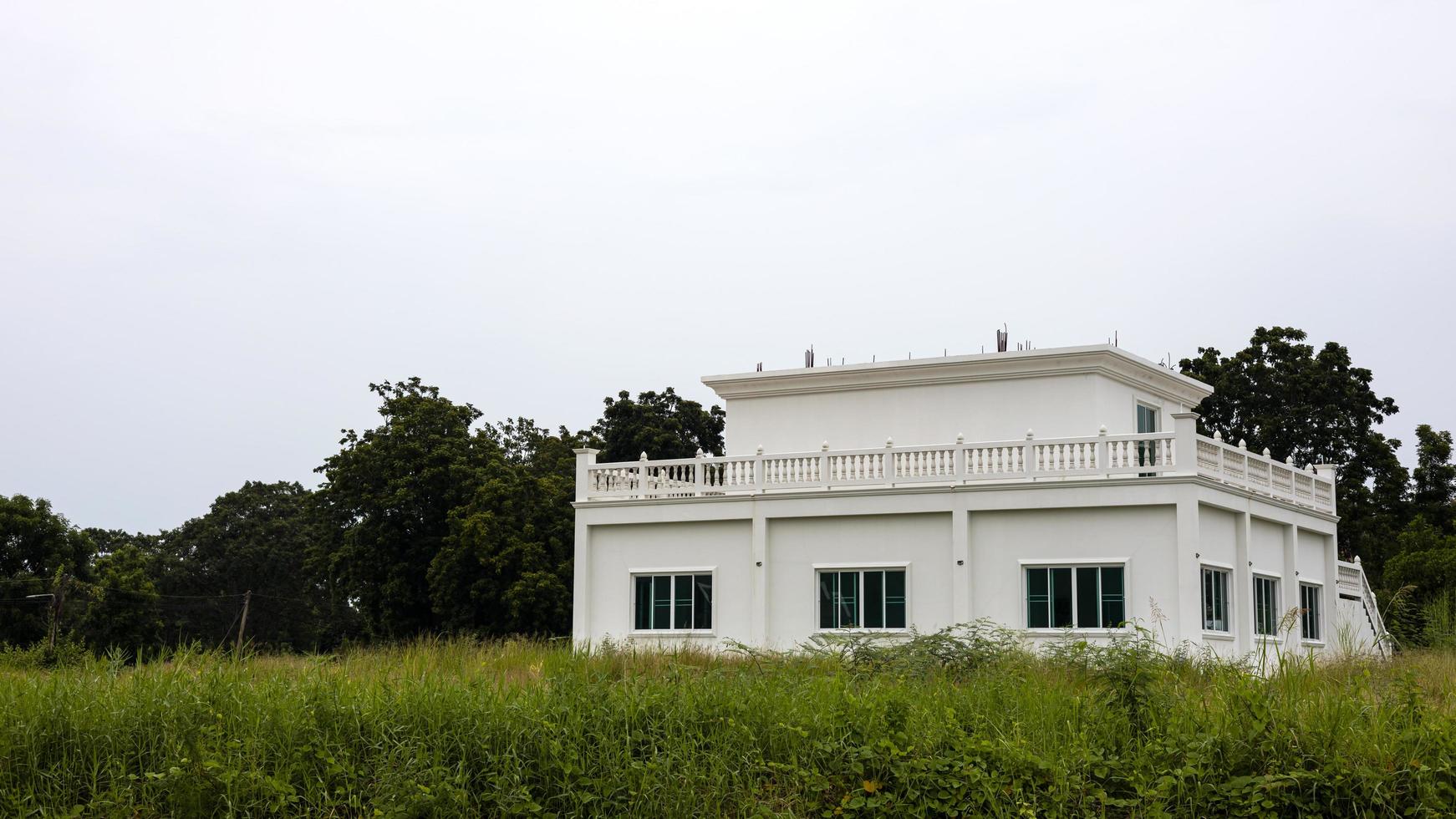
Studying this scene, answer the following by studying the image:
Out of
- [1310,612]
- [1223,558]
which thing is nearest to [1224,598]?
[1223,558]

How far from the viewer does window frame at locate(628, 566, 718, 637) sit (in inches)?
1134

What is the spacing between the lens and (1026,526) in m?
26.2

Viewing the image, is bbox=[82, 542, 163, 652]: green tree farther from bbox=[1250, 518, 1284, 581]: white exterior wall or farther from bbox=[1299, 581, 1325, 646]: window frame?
bbox=[1299, 581, 1325, 646]: window frame

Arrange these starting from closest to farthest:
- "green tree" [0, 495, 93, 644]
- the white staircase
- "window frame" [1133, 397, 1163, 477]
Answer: "window frame" [1133, 397, 1163, 477]
the white staircase
"green tree" [0, 495, 93, 644]

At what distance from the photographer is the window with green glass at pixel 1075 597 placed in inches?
1001

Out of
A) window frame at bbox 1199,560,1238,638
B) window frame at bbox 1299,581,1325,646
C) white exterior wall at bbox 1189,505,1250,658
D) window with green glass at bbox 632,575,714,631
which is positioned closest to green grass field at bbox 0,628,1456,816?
window frame at bbox 1199,560,1238,638

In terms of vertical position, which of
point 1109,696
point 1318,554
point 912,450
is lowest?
point 1109,696

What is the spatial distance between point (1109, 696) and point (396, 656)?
8.50 meters

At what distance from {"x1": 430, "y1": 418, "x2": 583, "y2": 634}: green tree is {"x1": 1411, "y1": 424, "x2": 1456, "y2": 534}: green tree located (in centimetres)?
2635

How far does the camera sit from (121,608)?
1626 inches

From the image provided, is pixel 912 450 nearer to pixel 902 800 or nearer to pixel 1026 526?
pixel 1026 526

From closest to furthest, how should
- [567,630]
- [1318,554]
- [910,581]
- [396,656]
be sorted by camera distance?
[396,656]
[910,581]
[1318,554]
[567,630]

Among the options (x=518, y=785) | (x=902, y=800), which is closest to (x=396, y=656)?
(x=518, y=785)

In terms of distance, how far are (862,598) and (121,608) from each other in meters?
24.4
